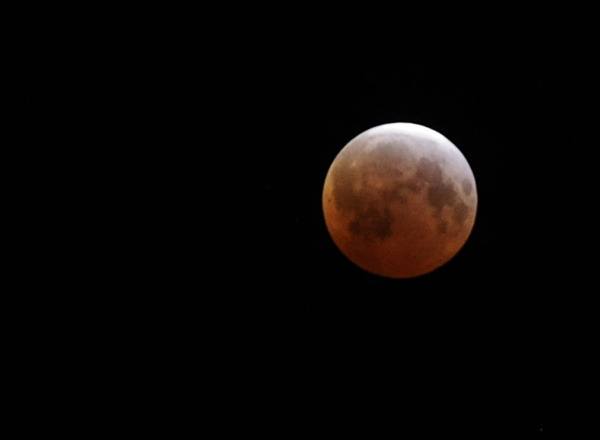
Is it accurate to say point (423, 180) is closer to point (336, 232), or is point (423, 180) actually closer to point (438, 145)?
point (438, 145)

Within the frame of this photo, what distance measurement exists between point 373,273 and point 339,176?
84 centimetres

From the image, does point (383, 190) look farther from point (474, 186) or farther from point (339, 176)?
point (474, 186)

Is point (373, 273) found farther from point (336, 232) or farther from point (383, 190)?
point (383, 190)

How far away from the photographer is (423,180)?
472cm

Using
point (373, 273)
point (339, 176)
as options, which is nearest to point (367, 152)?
point (339, 176)

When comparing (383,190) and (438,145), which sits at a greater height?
(438,145)

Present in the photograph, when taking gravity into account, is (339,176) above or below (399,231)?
above

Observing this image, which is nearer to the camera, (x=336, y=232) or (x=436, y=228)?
(x=436, y=228)

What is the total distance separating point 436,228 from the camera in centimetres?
479

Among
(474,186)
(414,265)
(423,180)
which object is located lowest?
(414,265)

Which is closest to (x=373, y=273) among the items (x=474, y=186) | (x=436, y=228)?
(x=436, y=228)

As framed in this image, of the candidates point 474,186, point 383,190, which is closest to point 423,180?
point 383,190

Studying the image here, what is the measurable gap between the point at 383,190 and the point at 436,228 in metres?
0.49

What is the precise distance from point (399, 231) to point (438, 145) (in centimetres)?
75
